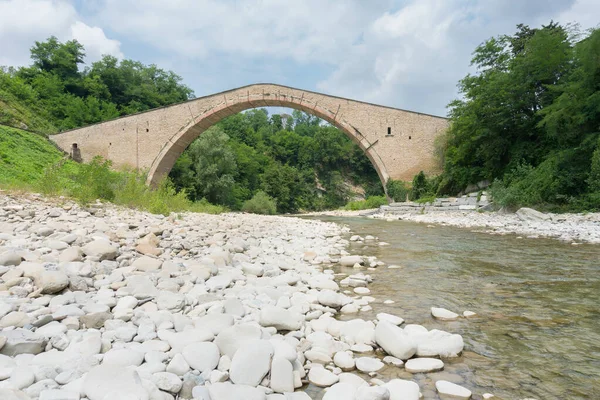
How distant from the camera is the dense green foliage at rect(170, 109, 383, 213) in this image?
2219 centimetres

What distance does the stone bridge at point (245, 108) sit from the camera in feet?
57.9

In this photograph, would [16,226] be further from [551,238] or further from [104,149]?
[104,149]

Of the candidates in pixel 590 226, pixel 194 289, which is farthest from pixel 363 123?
pixel 194 289

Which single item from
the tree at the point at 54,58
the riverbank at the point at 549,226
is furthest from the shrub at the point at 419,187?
the tree at the point at 54,58

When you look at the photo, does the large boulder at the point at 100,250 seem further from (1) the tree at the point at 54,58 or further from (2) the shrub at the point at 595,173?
(1) the tree at the point at 54,58

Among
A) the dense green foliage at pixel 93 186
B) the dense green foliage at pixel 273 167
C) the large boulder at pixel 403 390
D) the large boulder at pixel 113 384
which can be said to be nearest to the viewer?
the large boulder at pixel 113 384

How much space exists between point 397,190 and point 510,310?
601 inches

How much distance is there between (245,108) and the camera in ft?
67.8

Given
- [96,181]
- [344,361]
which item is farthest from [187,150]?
[344,361]

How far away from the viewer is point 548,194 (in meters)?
9.73

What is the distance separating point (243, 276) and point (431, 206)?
42.9ft

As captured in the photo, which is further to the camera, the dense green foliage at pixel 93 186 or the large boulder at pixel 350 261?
the dense green foliage at pixel 93 186

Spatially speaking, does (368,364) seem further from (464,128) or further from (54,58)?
(54,58)

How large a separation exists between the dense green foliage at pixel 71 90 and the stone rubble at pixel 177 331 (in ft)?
73.1
